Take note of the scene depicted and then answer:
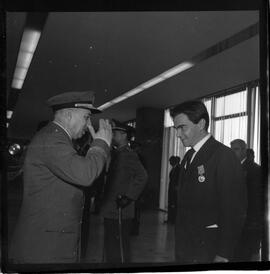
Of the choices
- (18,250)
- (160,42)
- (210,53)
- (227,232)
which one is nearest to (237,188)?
(227,232)

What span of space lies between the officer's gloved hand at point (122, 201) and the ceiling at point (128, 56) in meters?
0.48

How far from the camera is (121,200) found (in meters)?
2.27

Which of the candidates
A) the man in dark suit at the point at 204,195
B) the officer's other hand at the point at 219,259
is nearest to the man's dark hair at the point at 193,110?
the man in dark suit at the point at 204,195

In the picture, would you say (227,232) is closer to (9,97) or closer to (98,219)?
(98,219)

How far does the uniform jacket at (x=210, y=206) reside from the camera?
2.21m

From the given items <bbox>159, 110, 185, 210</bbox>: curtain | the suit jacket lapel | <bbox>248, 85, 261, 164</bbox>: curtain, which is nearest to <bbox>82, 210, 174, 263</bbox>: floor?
<bbox>159, 110, 185, 210</bbox>: curtain

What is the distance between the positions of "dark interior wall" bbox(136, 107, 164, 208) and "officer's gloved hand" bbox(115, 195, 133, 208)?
9 centimetres

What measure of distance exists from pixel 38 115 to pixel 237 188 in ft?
4.04

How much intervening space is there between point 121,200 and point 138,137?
393mm

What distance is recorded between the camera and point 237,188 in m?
2.22

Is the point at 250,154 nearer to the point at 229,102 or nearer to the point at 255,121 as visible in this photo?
the point at 255,121

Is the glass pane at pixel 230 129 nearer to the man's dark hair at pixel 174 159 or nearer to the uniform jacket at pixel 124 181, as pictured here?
the man's dark hair at pixel 174 159

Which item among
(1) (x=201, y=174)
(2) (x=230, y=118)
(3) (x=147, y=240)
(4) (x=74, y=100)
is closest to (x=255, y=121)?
(2) (x=230, y=118)

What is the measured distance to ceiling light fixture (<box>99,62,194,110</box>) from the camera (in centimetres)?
226
